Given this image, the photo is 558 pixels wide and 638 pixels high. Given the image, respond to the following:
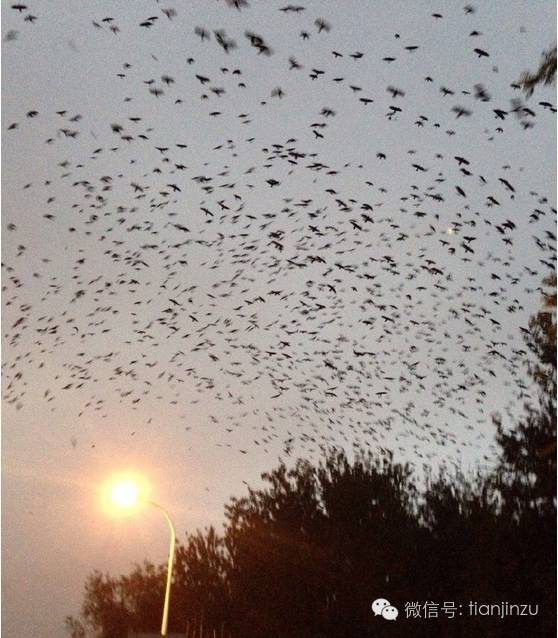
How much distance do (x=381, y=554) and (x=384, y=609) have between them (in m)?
2.39

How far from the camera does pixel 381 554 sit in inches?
1308

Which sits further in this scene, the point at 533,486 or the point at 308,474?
the point at 308,474

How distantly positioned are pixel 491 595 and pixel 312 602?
9112 millimetres

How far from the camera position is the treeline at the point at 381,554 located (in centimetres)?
2862

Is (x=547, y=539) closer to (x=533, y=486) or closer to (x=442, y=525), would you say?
(x=533, y=486)

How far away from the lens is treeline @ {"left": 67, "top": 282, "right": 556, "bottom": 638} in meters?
28.6

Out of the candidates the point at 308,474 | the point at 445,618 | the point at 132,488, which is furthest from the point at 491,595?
the point at 132,488

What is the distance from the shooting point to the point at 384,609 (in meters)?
32.1

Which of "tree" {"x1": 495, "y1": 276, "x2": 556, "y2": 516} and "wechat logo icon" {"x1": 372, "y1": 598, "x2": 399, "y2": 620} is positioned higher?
"tree" {"x1": 495, "y1": 276, "x2": 556, "y2": 516}

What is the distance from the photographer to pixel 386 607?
32.0 meters

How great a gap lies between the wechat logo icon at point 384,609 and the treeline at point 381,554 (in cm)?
24

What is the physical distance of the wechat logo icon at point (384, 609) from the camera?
3169cm

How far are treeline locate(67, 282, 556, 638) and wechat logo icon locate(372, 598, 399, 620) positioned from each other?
0.24m

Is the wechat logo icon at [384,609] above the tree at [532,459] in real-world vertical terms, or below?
below
